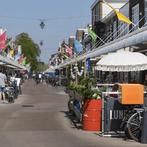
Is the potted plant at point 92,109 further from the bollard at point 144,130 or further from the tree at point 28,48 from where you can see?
the tree at point 28,48

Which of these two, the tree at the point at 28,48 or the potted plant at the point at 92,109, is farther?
the tree at the point at 28,48

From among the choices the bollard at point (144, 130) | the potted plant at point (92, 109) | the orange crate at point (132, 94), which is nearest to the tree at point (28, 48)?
the potted plant at point (92, 109)

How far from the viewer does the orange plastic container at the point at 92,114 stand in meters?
16.6

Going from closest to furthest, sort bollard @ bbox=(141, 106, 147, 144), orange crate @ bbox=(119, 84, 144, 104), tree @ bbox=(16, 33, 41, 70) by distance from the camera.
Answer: bollard @ bbox=(141, 106, 147, 144), orange crate @ bbox=(119, 84, 144, 104), tree @ bbox=(16, 33, 41, 70)

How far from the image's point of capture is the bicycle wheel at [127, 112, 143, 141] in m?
14.7

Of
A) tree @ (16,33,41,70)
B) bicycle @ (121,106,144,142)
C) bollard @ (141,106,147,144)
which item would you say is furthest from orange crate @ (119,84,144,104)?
Result: tree @ (16,33,41,70)

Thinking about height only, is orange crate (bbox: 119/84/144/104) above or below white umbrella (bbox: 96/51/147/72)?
below

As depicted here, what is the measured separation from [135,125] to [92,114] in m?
2.21

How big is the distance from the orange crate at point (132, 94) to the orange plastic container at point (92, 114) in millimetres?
1609

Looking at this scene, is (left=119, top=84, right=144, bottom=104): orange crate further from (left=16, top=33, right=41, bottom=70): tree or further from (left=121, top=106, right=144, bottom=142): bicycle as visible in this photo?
(left=16, top=33, right=41, bottom=70): tree

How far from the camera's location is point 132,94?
15.1 m

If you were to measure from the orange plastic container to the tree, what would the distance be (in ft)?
414

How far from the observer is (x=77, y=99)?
66.4 ft

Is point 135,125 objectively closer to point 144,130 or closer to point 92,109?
point 144,130
